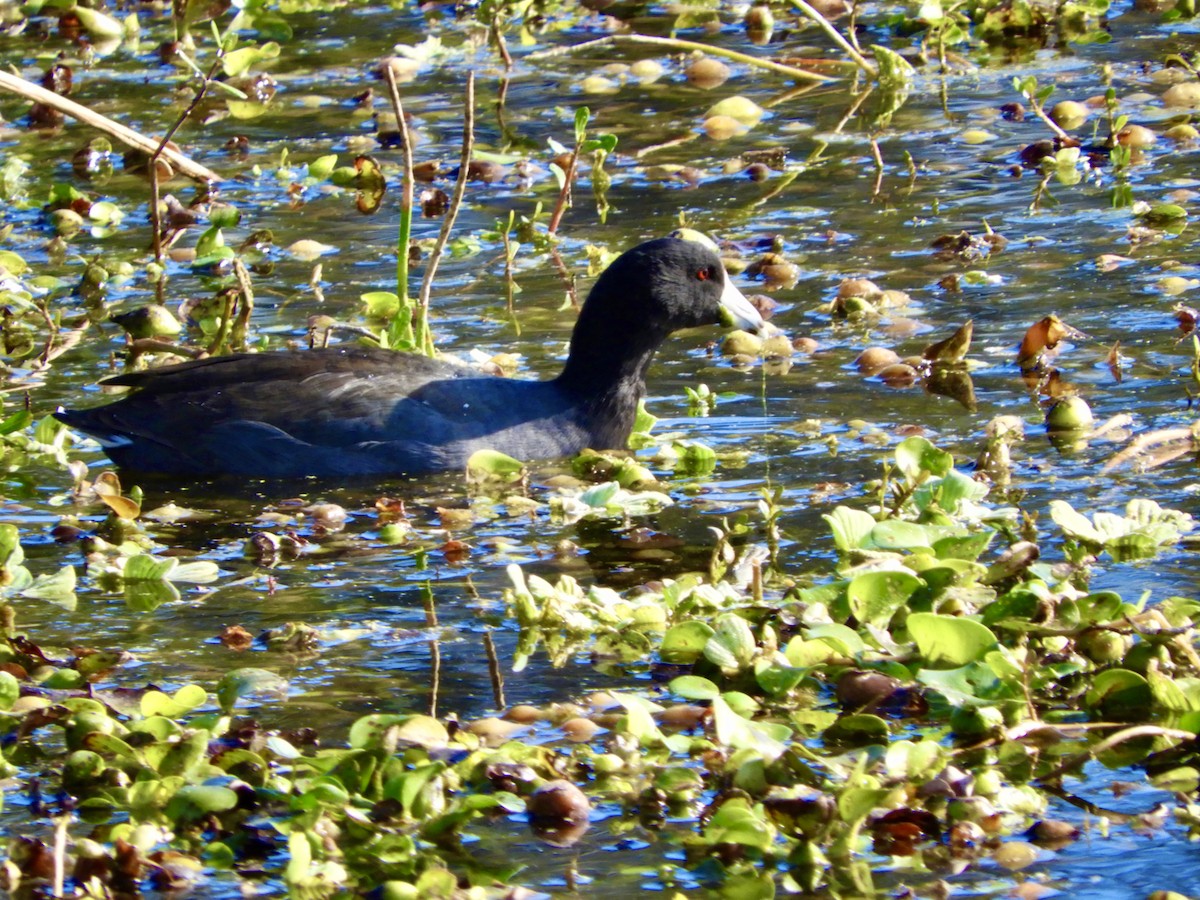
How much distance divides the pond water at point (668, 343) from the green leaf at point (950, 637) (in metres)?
0.39

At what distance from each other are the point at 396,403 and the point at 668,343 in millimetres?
1649

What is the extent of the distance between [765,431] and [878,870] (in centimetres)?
304

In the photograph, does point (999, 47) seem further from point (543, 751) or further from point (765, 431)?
point (543, 751)

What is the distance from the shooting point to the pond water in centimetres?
475

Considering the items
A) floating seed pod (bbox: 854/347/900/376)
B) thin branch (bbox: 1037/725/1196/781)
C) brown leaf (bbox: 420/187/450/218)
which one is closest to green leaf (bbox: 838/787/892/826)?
thin branch (bbox: 1037/725/1196/781)

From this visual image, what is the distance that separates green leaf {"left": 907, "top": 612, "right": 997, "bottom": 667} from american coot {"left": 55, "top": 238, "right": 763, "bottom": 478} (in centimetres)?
257

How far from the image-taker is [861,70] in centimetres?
1128

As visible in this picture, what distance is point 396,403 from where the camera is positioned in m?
6.50

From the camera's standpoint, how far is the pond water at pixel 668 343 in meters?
4.75

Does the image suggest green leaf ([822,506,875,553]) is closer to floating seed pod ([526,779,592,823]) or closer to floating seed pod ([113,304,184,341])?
floating seed pod ([526,779,592,823])

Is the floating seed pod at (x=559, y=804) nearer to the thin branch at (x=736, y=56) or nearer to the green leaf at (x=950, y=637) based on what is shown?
the green leaf at (x=950, y=637)

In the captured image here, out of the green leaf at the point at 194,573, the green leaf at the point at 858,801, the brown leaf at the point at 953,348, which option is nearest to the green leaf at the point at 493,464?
the green leaf at the point at 194,573

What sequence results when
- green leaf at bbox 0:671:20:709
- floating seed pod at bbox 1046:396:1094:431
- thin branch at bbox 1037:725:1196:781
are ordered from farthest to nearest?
floating seed pod at bbox 1046:396:1094:431
green leaf at bbox 0:671:20:709
thin branch at bbox 1037:725:1196:781

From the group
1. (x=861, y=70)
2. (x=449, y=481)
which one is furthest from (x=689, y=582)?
(x=861, y=70)
